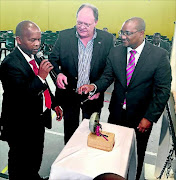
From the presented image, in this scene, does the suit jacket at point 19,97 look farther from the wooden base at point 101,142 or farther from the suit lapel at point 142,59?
the suit lapel at point 142,59

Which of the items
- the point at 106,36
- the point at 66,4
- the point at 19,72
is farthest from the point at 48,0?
the point at 19,72

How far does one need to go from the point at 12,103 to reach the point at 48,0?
14050 millimetres

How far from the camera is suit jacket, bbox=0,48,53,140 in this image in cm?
206

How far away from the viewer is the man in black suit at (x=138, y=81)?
240 centimetres

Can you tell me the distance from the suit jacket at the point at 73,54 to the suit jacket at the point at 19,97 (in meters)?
0.81

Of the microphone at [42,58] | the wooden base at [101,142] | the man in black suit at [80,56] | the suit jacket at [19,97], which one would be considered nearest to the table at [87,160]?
the wooden base at [101,142]

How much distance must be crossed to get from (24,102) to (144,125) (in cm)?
139

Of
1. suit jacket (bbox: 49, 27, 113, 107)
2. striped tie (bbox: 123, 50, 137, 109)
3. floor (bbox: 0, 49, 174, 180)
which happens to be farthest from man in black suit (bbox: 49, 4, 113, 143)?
floor (bbox: 0, 49, 174, 180)

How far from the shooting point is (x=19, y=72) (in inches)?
81.3

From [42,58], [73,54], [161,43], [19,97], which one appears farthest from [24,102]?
[161,43]

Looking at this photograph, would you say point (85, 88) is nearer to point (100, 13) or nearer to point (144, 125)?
point (144, 125)

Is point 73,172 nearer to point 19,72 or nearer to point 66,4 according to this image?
point 19,72

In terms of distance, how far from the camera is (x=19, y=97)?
2.18m

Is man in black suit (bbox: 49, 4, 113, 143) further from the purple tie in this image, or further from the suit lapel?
the suit lapel
